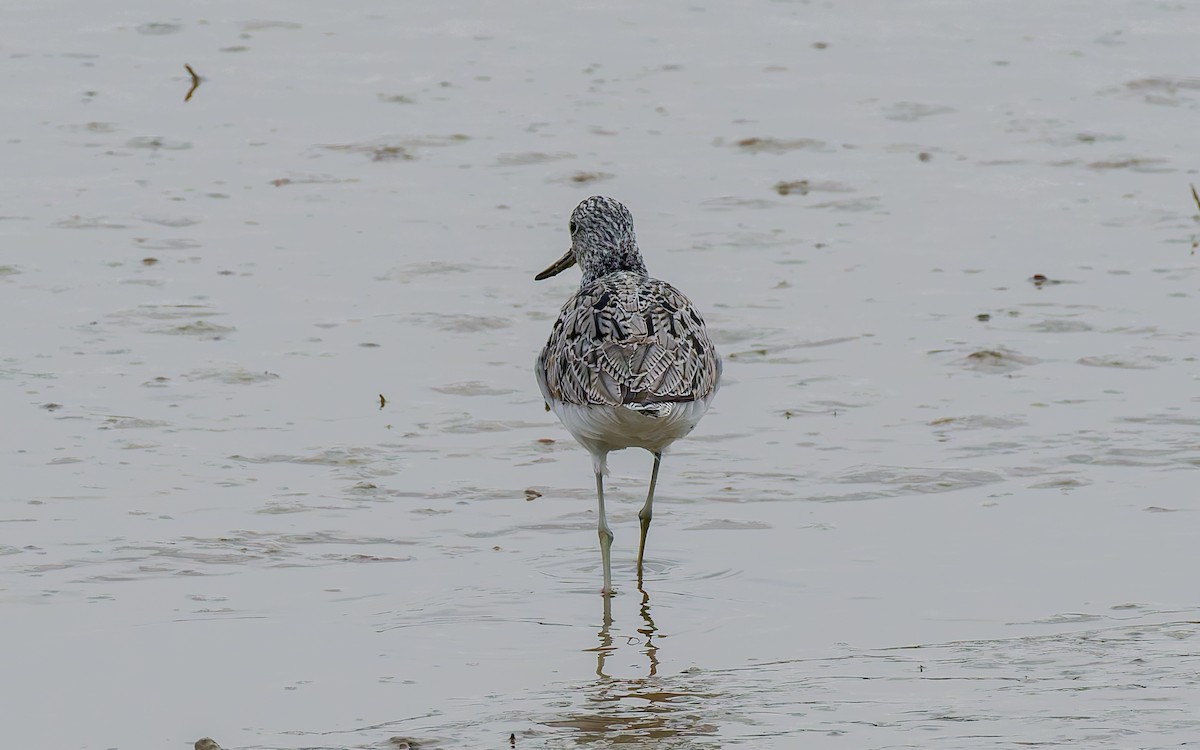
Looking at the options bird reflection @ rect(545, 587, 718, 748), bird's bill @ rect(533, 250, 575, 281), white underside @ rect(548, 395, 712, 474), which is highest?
bird's bill @ rect(533, 250, 575, 281)

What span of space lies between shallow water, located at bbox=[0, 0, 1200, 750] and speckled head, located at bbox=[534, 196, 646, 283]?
1.08m

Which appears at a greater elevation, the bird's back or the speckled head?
the speckled head

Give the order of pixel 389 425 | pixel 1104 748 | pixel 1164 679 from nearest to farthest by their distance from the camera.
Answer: pixel 1104 748
pixel 1164 679
pixel 389 425

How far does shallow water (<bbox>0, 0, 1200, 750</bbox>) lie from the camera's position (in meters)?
7.07

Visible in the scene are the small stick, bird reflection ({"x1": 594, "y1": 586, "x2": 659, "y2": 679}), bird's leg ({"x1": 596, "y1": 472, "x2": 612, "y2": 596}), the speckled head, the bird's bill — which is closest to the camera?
bird reflection ({"x1": 594, "y1": 586, "x2": 659, "y2": 679})

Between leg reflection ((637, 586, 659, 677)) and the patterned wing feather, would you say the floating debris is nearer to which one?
the patterned wing feather

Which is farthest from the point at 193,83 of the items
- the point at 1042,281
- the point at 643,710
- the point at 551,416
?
the point at 643,710

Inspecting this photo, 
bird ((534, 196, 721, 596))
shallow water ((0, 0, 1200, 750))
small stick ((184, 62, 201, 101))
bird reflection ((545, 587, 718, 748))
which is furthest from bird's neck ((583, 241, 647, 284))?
small stick ((184, 62, 201, 101))

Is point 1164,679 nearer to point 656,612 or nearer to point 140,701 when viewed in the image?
point 656,612

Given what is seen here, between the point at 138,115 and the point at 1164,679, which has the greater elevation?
the point at 138,115

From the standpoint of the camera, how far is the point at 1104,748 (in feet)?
19.3

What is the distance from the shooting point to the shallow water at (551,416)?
707cm

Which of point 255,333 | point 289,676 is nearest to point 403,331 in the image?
point 255,333

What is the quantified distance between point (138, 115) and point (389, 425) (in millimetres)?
8109
